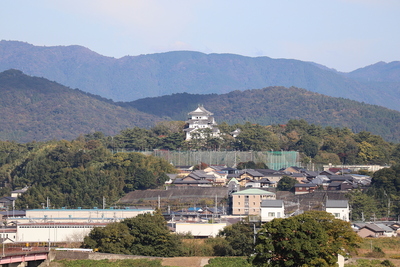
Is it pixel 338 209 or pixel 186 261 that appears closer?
pixel 186 261

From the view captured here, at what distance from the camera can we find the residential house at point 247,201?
1906 inches

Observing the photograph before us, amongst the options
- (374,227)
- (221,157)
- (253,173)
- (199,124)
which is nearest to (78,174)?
(253,173)

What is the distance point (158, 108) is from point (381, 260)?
153 metres

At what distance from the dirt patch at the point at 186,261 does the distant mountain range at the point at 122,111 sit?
9915 centimetres

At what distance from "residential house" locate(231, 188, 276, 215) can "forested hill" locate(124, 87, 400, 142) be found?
77.2 meters

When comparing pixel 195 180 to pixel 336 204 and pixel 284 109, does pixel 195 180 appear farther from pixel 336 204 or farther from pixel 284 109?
pixel 284 109

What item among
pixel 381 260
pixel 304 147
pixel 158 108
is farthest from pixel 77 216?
pixel 158 108

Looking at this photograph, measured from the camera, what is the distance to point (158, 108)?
184m

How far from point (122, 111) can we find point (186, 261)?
133505 millimetres

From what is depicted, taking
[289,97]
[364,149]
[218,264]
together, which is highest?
[289,97]

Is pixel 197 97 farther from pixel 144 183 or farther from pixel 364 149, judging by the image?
pixel 144 183

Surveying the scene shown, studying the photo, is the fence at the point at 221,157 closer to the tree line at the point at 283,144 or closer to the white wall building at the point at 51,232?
the tree line at the point at 283,144

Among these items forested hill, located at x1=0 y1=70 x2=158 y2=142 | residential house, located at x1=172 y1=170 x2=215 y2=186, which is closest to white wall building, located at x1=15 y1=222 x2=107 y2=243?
residential house, located at x1=172 y1=170 x2=215 y2=186

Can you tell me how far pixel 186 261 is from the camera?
106 feet
